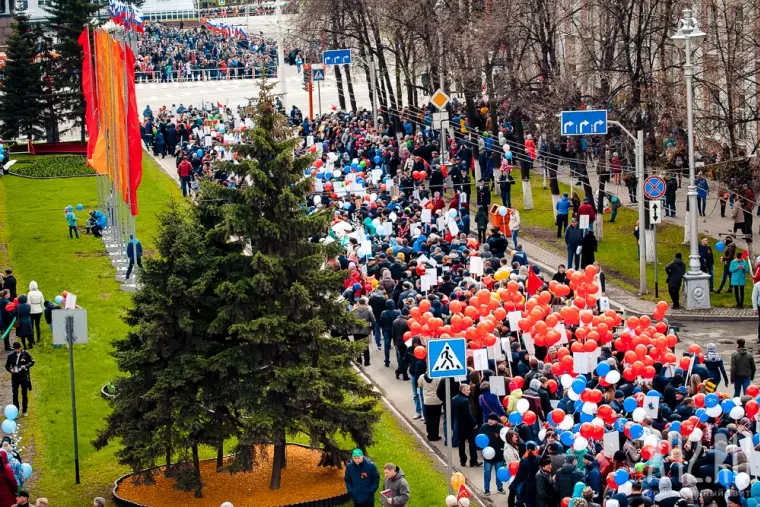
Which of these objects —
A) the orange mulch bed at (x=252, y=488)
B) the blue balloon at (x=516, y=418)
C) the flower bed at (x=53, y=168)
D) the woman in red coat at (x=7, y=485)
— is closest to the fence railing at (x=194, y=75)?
the flower bed at (x=53, y=168)

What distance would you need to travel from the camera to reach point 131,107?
108 feet

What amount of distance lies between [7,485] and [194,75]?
2703 inches

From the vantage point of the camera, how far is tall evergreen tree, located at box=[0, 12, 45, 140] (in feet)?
200

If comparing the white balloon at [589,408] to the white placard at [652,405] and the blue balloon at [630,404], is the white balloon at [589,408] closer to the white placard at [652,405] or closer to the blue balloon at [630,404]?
the blue balloon at [630,404]

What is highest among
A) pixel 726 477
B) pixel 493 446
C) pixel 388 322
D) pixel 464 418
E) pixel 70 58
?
pixel 70 58

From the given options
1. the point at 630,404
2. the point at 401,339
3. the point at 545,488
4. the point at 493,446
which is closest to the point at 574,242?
the point at 401,339

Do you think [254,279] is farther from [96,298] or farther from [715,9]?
[715,9]

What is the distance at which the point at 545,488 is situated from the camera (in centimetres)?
1892

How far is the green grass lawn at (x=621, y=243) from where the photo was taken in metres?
35.7

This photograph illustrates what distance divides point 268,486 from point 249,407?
1557 millimetres

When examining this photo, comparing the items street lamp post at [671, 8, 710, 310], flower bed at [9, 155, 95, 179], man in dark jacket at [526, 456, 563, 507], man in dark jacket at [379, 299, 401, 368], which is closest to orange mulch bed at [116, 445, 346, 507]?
man in dark jacket at [526, 456, 563, 507]

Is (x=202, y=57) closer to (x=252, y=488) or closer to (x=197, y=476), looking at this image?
(x=252, y=488)

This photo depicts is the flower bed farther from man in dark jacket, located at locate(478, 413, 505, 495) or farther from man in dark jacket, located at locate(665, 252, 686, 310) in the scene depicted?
man in dark jacket, located at locate(478, 413, 505, 495)

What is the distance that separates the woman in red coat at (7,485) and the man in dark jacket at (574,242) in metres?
18.3
